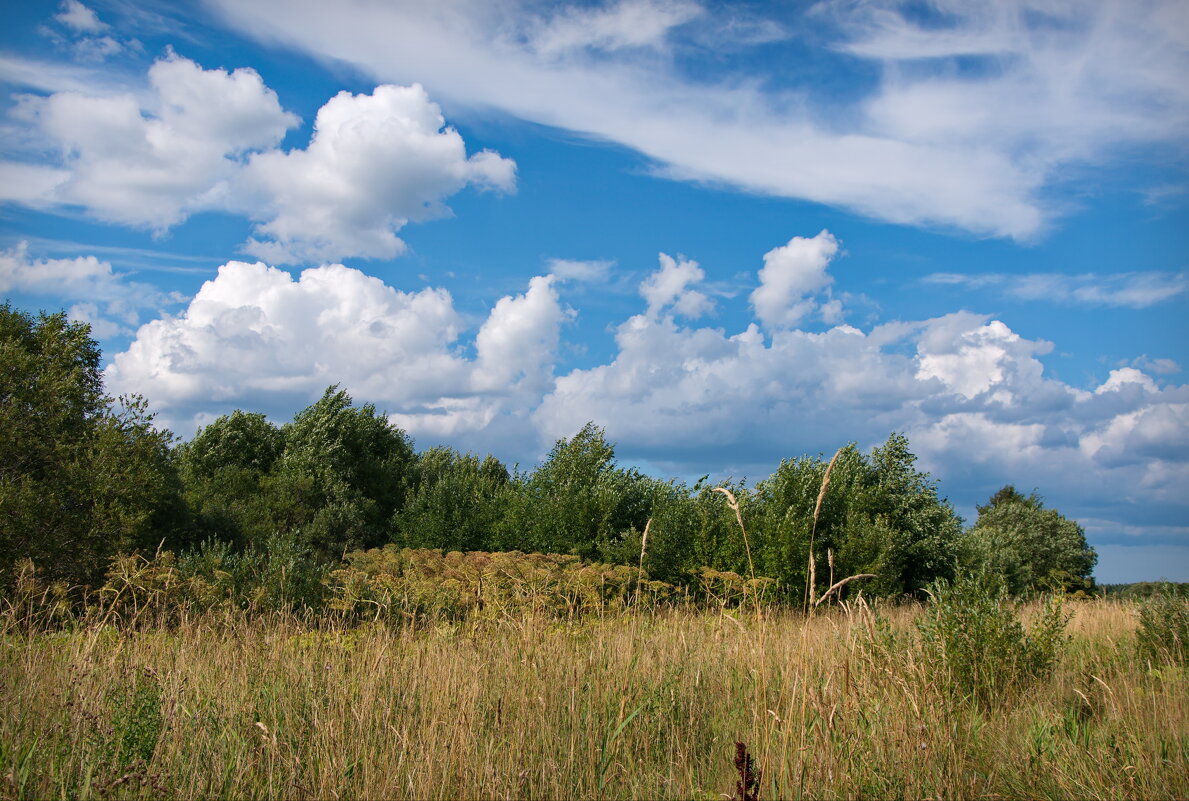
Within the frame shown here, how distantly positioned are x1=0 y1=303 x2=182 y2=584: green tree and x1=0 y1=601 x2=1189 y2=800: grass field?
8066mm

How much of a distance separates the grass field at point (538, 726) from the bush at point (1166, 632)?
2.79m

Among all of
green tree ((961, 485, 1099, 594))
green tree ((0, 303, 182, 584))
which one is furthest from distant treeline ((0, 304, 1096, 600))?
green tree ((961, 485, 1099, 594))

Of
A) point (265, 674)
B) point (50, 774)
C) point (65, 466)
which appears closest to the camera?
point (50, 774)

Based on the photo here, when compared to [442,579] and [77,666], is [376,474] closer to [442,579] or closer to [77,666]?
[442,579]

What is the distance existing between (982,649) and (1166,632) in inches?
143

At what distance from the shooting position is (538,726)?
14.1ft

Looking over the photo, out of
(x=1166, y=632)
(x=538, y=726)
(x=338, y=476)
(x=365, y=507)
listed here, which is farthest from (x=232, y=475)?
(x=1166, y=632)

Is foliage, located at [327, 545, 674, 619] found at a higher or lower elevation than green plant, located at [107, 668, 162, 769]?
higher

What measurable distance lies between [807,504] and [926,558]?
11.7 ft

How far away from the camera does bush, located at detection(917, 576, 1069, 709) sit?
6.42 m

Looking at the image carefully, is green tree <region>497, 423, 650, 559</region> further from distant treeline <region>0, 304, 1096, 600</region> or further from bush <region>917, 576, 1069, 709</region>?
bush <region>917, 576, 1069, 709</region>

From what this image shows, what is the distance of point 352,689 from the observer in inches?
195

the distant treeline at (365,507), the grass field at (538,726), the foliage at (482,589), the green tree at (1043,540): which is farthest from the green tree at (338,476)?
the green tree at (1043,540)

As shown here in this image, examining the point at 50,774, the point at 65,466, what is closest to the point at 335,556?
the point at 65,466
